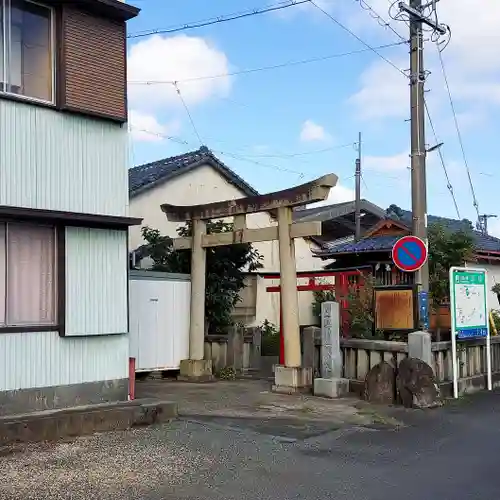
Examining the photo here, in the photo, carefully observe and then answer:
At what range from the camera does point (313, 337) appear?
13133 millimetres

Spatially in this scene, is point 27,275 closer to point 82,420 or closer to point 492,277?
point 82,420

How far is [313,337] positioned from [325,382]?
4.27ft

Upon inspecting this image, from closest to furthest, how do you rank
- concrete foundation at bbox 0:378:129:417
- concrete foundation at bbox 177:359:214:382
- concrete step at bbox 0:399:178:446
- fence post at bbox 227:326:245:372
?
concrete step at bbox 0:399:178:446, concrete foundation at bbox 0:378:129:417, concrete foundation at bbox 177:359:214:382, fence post at bbox 227:326:245:372

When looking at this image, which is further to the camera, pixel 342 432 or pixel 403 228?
pixel 403 228

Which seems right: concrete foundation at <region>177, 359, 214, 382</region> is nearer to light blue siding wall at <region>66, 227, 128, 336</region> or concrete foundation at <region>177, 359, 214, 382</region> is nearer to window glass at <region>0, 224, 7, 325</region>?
light blue siding wall at <region>66, 227, 128, 336</region>

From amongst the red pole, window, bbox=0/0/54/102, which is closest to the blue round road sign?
the red pole

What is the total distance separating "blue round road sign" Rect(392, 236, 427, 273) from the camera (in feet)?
37.7

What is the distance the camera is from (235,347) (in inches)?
589

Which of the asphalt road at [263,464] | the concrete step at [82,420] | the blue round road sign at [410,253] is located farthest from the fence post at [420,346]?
the concrete step at [82,420]

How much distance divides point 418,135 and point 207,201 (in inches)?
451

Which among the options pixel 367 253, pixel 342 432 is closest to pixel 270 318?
pixel 367 253

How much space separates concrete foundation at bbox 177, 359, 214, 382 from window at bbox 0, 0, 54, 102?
263 inches

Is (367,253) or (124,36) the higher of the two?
(124,36)

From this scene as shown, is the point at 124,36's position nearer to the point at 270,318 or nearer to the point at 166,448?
the point at 166,448
